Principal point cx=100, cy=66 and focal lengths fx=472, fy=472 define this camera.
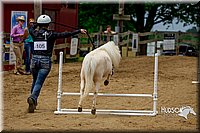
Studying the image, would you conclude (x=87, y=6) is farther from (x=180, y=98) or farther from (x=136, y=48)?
(x=180, y=98)

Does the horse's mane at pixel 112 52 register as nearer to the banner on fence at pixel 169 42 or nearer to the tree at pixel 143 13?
the banner on fence at pixel 169 42

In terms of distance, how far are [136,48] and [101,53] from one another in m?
16.4

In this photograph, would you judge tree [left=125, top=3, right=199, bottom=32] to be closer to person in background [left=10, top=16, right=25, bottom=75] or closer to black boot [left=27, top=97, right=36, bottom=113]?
person in background [left=10, top=16, right=25, bottom=75]

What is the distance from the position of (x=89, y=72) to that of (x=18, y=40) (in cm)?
641

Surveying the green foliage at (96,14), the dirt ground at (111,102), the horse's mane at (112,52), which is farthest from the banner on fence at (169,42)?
the horse's mane at (112,52)

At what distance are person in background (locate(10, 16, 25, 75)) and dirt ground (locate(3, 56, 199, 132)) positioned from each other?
354mm

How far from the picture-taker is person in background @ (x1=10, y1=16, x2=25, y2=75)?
1409 centimetres

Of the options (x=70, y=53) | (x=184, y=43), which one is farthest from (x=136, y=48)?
(x=70, y=53)

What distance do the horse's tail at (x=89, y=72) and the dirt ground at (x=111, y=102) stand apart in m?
0.50

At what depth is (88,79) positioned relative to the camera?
8398mm

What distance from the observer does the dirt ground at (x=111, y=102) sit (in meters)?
7.48

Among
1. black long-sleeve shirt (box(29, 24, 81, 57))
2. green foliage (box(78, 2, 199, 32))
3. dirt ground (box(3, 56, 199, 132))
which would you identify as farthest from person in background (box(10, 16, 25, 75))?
green foliage (box(78, 2, 199, 32))

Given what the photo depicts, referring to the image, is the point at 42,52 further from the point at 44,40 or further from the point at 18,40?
the point at 18,40

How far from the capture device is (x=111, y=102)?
10.1 metres
